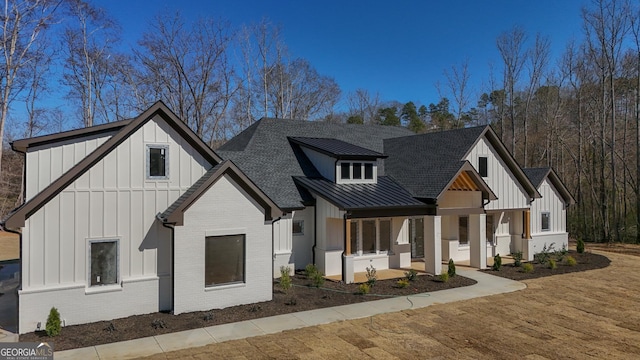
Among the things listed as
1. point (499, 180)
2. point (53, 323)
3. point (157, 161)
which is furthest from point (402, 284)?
point (53, 323)

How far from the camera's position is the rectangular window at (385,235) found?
17.2 metres

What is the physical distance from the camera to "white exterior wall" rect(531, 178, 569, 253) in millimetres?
21409

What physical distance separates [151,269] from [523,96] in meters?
43.2

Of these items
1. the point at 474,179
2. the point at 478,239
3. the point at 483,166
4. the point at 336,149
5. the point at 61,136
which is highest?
the point at 336,149

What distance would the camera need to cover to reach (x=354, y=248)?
652 inches

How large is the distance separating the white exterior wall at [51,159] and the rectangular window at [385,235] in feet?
37.8

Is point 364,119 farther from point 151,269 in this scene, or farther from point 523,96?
point 151,269

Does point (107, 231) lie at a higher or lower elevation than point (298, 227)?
higher

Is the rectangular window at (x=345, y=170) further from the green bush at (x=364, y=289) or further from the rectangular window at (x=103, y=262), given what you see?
the rectangular window at (x=103, y=262)

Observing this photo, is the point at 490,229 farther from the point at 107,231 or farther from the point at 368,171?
the point at 107,231

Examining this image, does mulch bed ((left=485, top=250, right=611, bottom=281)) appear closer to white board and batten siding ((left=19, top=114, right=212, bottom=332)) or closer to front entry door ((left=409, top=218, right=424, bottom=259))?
front entry door ((left=409, top=218, right=424, bottom=259))

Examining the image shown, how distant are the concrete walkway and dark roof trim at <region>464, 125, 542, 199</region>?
267 inches

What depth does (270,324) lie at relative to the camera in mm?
10391

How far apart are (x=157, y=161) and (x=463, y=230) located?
14945 mm
